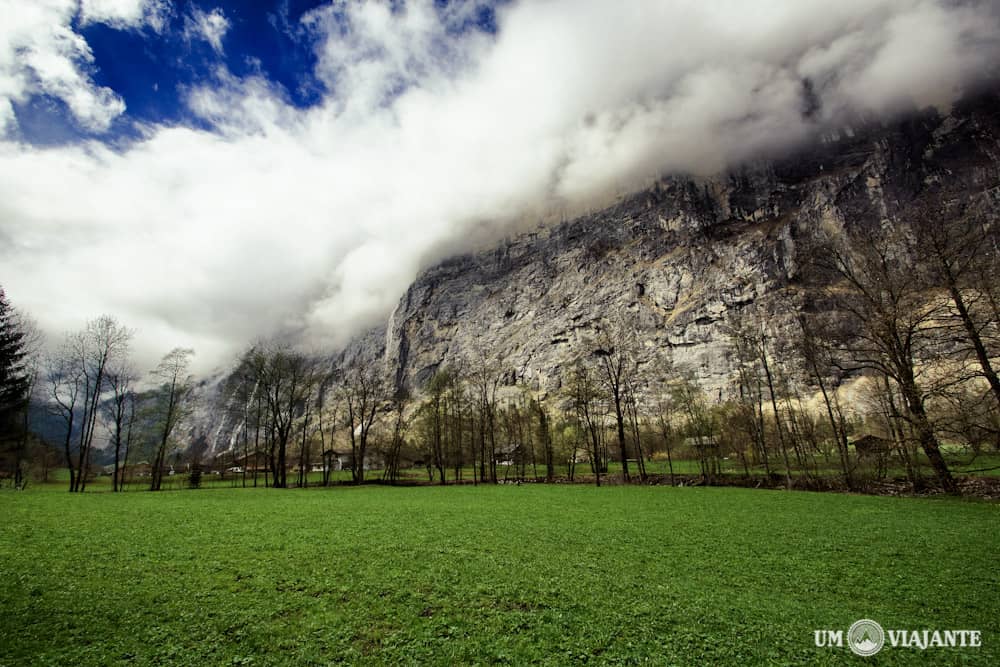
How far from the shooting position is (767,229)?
162m

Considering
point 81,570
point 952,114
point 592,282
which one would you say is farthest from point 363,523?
point 952,114

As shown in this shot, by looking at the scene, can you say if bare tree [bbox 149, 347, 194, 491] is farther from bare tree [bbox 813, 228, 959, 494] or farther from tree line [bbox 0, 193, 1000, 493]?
bare tree [bbox 813, 228, 959, 494]

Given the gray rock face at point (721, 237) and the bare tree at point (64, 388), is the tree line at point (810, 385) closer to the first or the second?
the bare tree at point (64, 388)

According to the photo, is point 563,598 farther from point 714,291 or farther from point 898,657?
point 714,291

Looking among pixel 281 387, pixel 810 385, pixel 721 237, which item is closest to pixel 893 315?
pixel 810 385

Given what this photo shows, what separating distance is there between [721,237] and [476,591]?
191 metres

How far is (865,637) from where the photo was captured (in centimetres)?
684

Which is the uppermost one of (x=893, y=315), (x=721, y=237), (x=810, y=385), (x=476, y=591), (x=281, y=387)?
(x=721, y=237)

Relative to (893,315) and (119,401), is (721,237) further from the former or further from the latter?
Answer: (119,401)

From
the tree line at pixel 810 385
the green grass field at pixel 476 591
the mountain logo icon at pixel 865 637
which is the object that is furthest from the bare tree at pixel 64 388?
the mountain logo icon at pixel 865 637

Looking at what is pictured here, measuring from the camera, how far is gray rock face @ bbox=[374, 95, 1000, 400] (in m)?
141

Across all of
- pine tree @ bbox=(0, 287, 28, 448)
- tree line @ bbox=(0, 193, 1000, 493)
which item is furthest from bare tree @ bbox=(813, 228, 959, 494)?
pine tree @ bbox=(0, 287, 28, 448)

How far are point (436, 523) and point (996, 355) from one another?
81.6ft

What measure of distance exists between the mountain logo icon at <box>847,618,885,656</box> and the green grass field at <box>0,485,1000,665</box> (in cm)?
17
